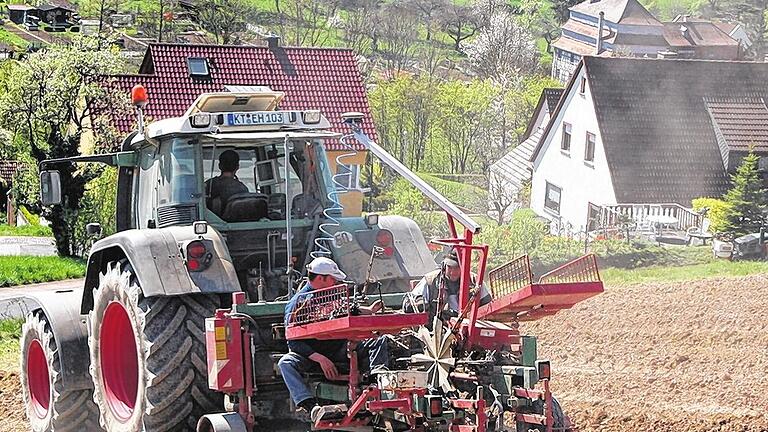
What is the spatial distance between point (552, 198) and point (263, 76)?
9784 millimetres

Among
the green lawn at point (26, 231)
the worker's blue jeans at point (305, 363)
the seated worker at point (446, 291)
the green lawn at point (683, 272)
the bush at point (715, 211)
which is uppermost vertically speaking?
the seated worker at point (446, 291)

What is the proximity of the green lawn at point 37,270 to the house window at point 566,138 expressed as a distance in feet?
48.8

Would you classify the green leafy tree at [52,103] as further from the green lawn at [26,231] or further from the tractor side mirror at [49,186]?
the tractor side mirror at [49,186]

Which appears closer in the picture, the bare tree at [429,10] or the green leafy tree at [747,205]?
the green leafy tree at [747,205]

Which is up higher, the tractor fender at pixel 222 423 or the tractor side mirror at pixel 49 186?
the tractor side mirror at pixel 49 186

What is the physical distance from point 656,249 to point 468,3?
198 feet

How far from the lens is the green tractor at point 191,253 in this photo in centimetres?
891

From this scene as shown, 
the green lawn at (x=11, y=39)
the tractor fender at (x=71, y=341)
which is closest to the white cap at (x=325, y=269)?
the tractor fender at (x=71, y=341)

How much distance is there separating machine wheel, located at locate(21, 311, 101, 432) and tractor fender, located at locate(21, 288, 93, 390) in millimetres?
68

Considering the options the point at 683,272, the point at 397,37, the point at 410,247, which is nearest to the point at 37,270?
the point at 683,272

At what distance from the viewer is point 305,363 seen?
850 cm

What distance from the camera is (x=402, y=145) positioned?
162ft

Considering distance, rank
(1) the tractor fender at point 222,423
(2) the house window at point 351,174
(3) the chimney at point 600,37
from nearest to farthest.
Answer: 1. (1) the tractor fender at point 222,423
2. (2) the house window at point 351,174
3. (3) the chimney at point 600,37

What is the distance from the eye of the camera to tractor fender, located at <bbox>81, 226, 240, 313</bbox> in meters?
8.88
